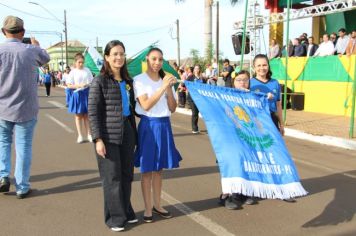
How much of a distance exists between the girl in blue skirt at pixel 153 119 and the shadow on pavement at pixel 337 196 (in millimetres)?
1702

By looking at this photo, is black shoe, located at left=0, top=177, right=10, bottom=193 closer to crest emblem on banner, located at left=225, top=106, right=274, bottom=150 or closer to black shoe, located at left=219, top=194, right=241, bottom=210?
black shoe, located at left=219, top=194, right=241, bottom=210

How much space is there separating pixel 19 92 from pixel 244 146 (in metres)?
2.88

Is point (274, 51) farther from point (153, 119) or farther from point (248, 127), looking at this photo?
point (153, 119)

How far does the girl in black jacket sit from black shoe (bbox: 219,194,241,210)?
1352mm

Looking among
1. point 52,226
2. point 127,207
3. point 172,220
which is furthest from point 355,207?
point 52,226

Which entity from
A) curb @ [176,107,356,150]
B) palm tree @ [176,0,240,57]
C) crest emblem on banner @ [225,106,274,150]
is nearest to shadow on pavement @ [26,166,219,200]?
crest emblem on banner @ [225,106,274,150]

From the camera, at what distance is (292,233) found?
450 cm

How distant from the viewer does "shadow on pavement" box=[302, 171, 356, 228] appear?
4957 millimetres

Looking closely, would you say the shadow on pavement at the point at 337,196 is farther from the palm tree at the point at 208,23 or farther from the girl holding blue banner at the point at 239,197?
the palm tree at the point at 208,23

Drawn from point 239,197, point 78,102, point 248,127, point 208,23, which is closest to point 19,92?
point 248,127

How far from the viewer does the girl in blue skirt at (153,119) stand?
175 inches

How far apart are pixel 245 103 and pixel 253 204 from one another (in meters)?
1.33

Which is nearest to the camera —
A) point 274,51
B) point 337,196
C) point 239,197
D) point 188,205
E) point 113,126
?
point 113,126

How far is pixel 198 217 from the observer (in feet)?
16.3
